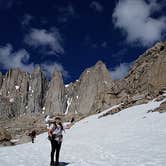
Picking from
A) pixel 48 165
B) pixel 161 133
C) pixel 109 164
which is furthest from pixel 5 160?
pixel 161 133

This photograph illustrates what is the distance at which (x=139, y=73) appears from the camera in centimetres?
8512

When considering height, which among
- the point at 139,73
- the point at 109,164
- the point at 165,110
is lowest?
the point at 109,164

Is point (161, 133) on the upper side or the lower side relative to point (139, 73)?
lower

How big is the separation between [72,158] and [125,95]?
6325cm

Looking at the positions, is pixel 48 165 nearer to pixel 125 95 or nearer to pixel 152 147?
pixel 152 147

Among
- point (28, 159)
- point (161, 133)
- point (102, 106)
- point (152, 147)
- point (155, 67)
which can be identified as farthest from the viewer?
point (102, 106)

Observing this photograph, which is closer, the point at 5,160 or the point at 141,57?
the point at 5,160

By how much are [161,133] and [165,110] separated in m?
12.1

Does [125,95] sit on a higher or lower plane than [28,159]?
higher

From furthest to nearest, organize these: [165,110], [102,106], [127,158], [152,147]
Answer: [102,106], [165,110], [152,147], [127,158]

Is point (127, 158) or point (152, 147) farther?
point (152, 147)

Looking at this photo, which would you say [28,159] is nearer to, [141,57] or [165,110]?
[165,110]

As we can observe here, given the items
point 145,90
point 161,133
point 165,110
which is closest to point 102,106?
point 145,90

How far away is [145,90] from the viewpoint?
74312 mm
